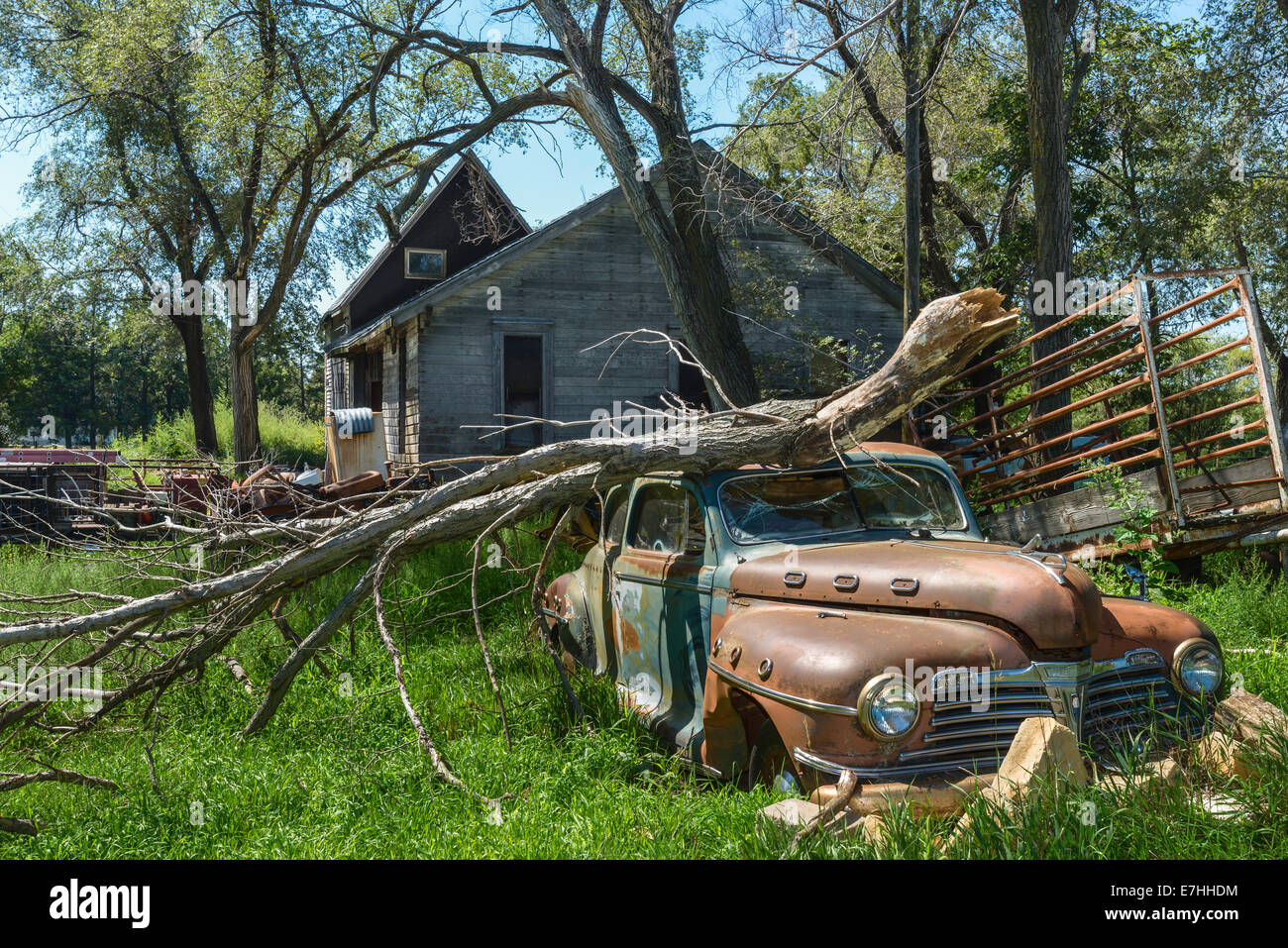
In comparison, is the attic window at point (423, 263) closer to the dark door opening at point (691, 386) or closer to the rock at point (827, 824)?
the dark door opening at point (691, 386)

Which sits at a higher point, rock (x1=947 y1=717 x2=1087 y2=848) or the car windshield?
the car windshield

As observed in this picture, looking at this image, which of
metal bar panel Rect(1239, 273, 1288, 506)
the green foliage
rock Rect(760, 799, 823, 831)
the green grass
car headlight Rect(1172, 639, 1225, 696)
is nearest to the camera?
the green grass

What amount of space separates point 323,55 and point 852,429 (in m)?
A: 12.6

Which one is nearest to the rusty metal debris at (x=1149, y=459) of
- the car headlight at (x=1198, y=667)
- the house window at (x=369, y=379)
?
the car headlight at (x=1198, y=667)

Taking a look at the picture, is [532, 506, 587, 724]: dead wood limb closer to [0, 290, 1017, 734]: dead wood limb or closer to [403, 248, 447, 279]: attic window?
[0, 290, 1017, 734]: dead wood limb

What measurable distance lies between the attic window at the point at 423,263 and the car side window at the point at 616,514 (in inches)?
682

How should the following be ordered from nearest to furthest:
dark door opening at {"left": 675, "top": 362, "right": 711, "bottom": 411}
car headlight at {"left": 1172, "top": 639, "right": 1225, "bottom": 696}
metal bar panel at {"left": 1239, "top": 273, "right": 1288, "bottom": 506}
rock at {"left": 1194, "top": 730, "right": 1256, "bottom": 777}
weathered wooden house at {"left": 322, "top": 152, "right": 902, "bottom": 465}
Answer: rock at {"left": 1194, "top": 730, "right": 1256, "bottom": 777}
car headlight at {"left": 1172, "top": 639, "right": 1225, "bottom": 696}
metal bar panel at {"left": 1239, "top": 273, "right": 1288, "bottom": 506}
weathered wooden house at {"left": 322, "top": 152, "right": 902, "bottom": 465}
dark door opening at {"left": 675, "top": 362, "right": 711, "bottom": 411}

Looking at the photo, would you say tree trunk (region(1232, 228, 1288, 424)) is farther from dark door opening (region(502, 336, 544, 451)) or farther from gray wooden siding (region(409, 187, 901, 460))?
dark door opening (region(502, 336, 544, 451))

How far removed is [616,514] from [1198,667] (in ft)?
11.0

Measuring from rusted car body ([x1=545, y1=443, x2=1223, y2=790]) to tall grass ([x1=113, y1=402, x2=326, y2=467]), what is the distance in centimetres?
2045

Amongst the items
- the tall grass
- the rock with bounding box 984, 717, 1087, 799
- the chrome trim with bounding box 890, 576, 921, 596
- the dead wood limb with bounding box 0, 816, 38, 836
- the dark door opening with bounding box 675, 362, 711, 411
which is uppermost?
the dark door opening with bounding box 675, 362, 711, 411

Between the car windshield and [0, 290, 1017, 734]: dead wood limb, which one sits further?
[0, 290, 1017, 734]: dead wood limb

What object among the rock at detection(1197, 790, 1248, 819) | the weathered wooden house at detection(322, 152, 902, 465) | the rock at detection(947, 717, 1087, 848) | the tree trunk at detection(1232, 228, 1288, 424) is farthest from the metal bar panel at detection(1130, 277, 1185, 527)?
the tree trunk at detection(1232, 228, 1288, 424)

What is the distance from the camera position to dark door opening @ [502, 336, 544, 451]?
15781 mm
